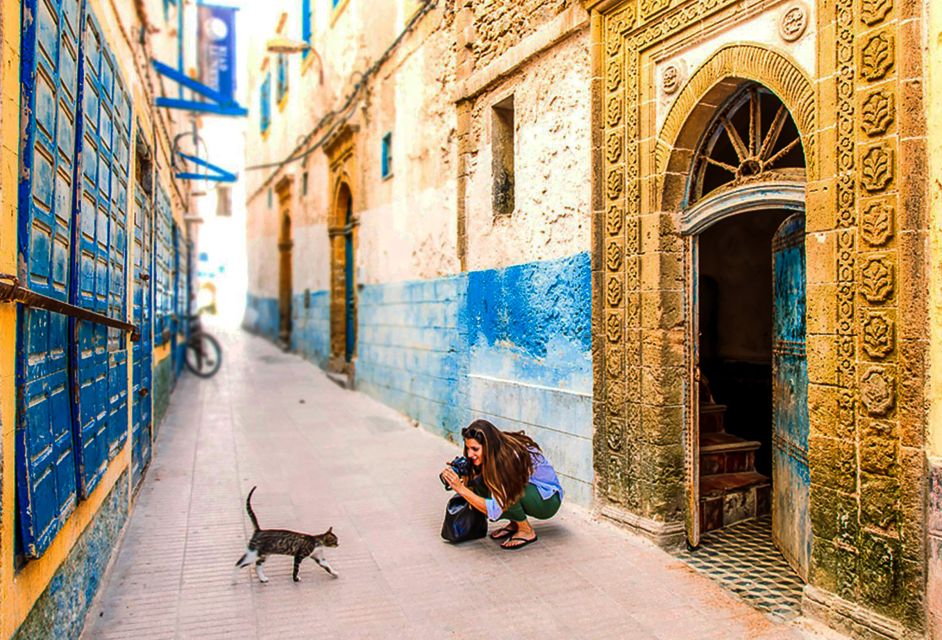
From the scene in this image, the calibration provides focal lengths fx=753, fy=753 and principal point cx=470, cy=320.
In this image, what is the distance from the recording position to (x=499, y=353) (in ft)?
23.9

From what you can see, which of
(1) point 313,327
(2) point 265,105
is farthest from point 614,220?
(2) point 265,105

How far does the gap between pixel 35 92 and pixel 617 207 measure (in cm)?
375

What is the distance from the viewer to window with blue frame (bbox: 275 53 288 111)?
722 inches

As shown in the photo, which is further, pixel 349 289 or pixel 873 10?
pixel 349 289

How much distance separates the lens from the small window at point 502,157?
7.39m

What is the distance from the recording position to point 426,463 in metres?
7.65

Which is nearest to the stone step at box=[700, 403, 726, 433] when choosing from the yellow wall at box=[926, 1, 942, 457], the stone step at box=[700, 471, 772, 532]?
the stone step at box=[700, 471, 772, 532]

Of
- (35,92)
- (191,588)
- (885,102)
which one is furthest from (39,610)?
(885,102)

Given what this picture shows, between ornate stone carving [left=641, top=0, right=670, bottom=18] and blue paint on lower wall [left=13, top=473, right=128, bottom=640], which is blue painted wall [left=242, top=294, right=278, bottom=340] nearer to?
blue paint on lower wall [left=13, top=473, right=128, bottom=640]

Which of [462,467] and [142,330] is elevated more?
[142,330]

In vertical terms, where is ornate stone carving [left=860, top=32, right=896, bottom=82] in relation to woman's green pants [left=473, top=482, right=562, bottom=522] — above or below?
above

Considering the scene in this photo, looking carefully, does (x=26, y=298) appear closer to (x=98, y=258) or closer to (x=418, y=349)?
(x=98, y=258)

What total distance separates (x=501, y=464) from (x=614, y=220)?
1929mm

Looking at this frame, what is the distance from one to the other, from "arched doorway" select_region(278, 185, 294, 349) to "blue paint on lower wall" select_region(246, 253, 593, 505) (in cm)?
917
